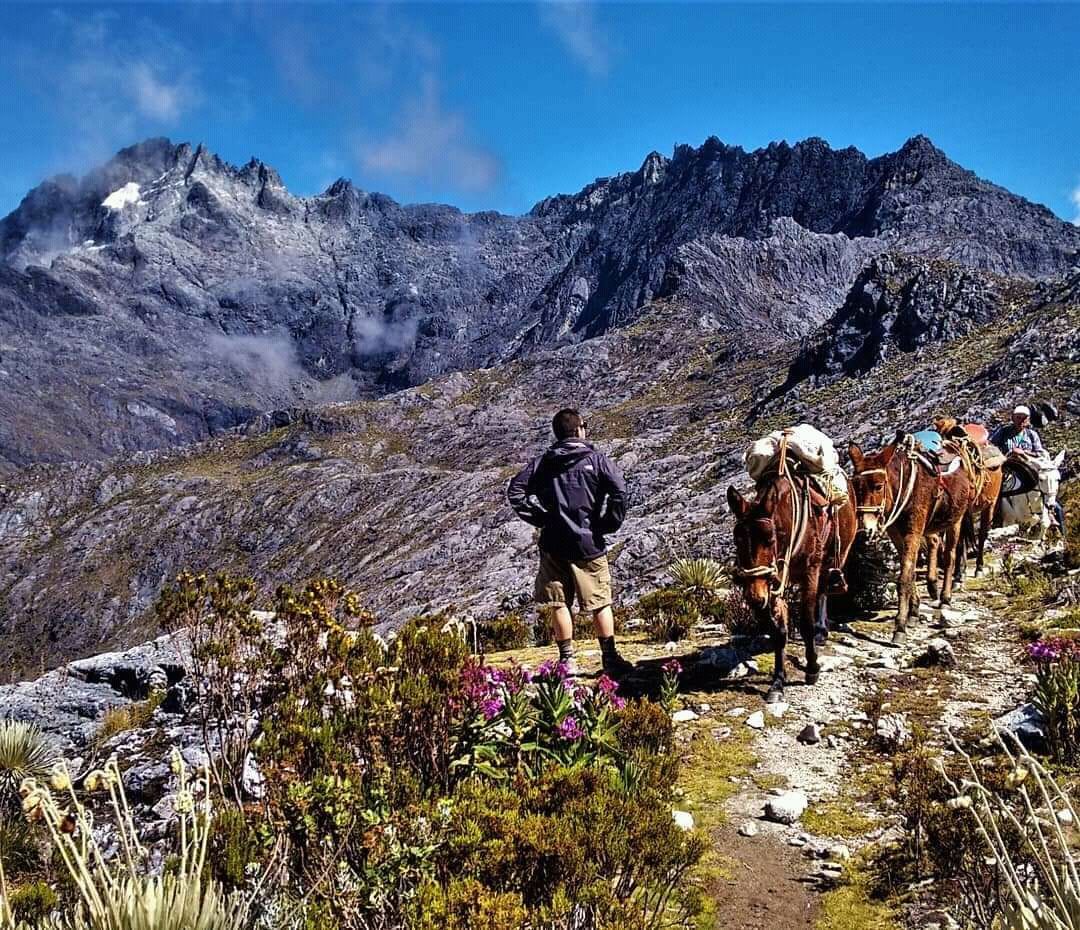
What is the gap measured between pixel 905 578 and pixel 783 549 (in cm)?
301

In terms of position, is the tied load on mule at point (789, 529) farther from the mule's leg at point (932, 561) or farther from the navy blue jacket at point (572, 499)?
the mule's leg at point (932, 561)

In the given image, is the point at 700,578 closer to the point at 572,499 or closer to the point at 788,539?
the point at 572,499

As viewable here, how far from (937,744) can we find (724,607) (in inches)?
176

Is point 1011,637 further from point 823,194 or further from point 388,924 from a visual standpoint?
point 823,194

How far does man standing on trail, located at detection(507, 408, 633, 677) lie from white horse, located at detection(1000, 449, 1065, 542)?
29.3ft

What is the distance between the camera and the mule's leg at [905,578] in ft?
29.6

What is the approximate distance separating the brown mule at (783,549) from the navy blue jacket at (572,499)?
1.26 m

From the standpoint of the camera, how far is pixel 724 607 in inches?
412

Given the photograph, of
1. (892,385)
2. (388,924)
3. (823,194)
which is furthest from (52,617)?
(823,194)

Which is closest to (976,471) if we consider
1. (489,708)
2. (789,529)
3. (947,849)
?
(789,529)

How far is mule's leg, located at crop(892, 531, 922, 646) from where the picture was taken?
9.03 meters

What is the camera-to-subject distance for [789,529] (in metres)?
7.02

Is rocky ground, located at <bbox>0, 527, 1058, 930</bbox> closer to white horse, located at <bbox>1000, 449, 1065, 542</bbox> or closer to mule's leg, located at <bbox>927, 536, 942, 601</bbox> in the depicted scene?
mule's leg, located at <bbox>927, 536, 942, 601</bbox>

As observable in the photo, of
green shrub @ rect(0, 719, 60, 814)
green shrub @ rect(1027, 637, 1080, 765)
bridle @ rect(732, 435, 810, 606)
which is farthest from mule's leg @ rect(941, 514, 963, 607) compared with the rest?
green shrub @ rect(0, 719, 60, 814)
